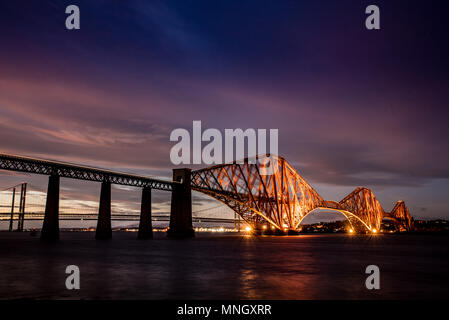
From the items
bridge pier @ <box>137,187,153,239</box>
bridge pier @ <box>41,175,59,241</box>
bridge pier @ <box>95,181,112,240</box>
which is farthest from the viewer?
bridge pier @ <box>137,187,153,239</box>

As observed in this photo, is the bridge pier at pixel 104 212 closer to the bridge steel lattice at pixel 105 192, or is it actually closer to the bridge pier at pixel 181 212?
the bridge steel lattice at pixel 105 192

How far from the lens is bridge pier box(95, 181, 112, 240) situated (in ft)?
217

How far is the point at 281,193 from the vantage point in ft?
362

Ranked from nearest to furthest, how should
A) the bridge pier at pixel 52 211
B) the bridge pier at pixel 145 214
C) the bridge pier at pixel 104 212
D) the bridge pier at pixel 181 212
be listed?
the bridge pier at pixel 52 211 < the bridge pier at pixel 104 212 < the bridge pier at pixel 145 214 < the bridge pier at pixel 181 212

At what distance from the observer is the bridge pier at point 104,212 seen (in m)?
66.2

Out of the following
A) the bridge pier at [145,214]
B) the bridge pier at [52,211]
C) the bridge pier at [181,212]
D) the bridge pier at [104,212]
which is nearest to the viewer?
the bridge pier at [52,211]

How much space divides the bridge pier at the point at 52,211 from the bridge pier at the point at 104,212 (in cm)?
912

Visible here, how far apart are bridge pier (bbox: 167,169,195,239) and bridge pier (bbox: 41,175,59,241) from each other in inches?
1209

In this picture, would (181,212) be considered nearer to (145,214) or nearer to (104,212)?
(145,214)

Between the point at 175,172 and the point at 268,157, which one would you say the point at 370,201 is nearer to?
the point at 268,157

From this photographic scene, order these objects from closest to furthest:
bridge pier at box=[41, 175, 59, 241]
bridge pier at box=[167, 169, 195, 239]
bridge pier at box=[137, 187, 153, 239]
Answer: bridge pier at box=[41, 175, 59, 241]
bridge pier at box=[137, 187, 153, 239]
bridge pier at box=[167, 169, 195, 239]

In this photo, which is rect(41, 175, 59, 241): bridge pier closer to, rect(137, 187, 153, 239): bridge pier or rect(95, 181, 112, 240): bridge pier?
rect(95, 181, 112, 240): bridge pier
